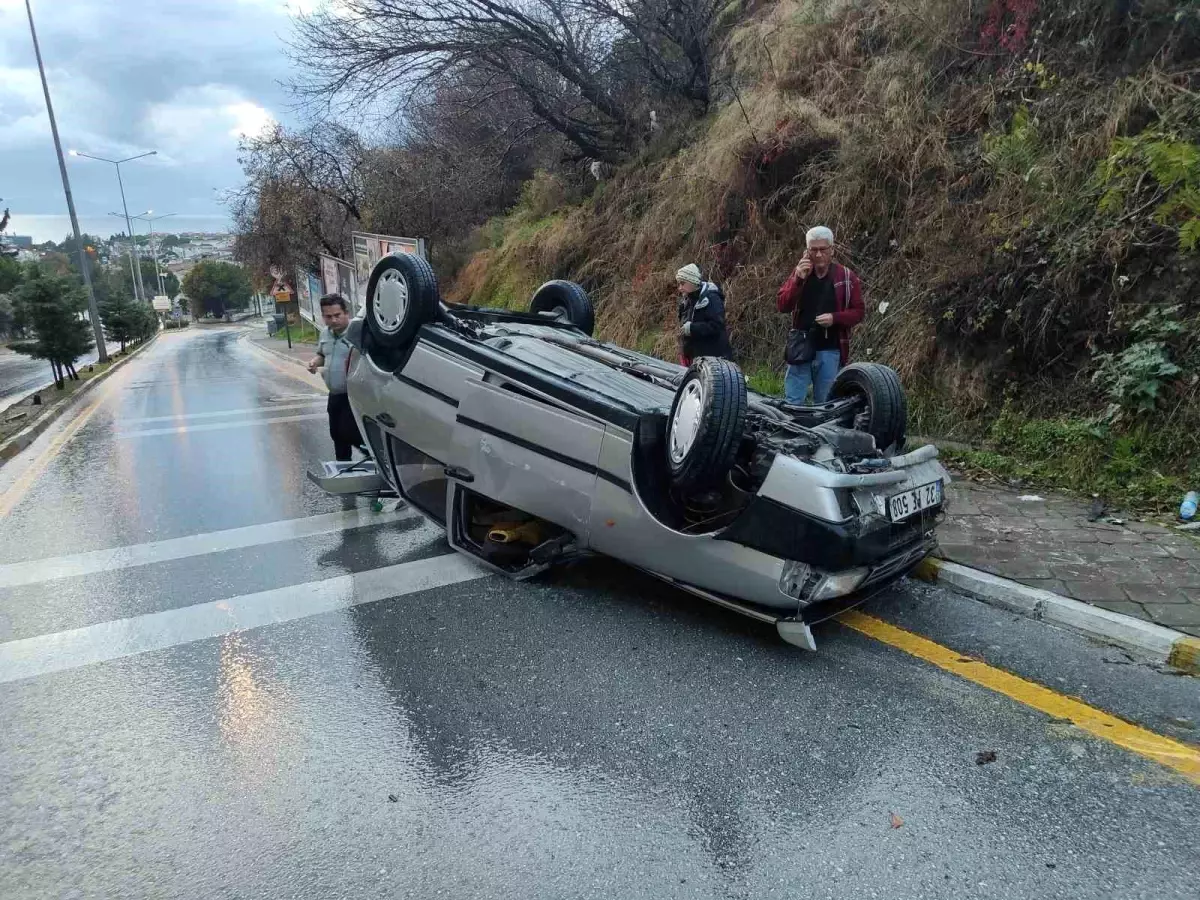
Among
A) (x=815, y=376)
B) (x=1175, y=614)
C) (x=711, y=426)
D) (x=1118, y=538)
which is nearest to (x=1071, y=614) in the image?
(x=1175, y=614)

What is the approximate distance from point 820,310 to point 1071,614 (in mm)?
2945

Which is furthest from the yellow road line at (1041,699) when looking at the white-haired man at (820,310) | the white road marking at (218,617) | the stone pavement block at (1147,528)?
the white-haired man at (820,310)

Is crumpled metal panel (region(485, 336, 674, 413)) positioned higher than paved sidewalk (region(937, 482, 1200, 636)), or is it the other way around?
crumpled metal panel (region(485, 336, 674, 413))

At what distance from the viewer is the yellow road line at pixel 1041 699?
2783mm

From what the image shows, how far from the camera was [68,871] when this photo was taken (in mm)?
2367

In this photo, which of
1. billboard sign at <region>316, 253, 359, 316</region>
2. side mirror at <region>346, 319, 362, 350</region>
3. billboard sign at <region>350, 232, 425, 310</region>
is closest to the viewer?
side mirror at <region>346, 319, 362, 350</region>

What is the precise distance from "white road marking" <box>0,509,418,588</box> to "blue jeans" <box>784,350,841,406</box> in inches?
125

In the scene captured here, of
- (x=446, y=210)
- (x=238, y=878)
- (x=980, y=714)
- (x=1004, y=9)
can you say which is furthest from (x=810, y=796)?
(x=446, y=210)

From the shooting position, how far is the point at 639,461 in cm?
362

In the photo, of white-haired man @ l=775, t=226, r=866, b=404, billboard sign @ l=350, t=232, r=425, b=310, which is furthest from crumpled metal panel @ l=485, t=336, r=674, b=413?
billboard sign @ l=350, t=232, r=425, b=310

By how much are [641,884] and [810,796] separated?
0.70 m

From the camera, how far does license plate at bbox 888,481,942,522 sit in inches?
135

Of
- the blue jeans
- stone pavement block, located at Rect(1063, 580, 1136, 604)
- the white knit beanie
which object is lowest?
stone pavement block, located at Rect(1063, 580, 1136, 604)

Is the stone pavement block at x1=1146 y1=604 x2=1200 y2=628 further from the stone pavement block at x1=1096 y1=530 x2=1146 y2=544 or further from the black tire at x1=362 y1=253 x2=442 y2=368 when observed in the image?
the black tire at x1=362 y1=253 x2=442 y2=368
